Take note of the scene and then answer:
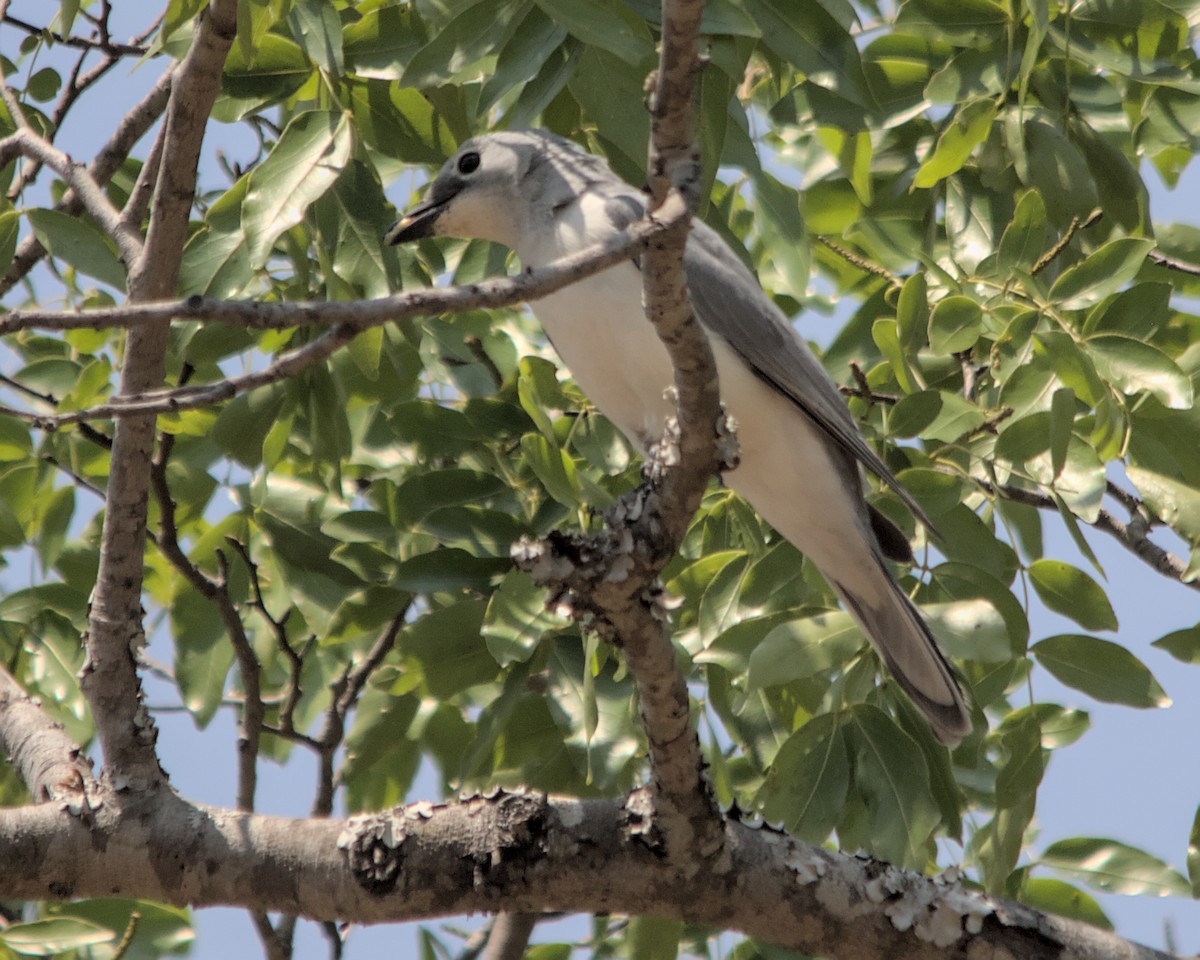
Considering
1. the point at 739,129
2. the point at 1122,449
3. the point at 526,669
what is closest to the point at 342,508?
the point at 526,669

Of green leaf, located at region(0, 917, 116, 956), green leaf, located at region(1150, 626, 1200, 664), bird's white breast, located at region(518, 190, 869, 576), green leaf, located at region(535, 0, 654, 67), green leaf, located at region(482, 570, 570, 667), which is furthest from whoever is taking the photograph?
bird's white breast, located at region(518, 190, 869, 576)

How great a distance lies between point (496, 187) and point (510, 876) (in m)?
2.38

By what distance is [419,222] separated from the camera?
440 cm

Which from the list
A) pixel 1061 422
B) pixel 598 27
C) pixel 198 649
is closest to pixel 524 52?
pixel 598 27

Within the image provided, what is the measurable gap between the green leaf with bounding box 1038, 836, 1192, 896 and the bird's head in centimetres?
242

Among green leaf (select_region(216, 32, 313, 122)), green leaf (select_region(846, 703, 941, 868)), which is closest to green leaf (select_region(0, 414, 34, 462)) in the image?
green leaf (select_region(216, 32, 313, 122))

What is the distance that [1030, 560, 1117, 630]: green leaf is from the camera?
10.7 feet

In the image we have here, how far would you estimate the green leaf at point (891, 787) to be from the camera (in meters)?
3.17

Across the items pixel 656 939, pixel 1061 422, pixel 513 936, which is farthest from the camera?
pixel 513 936

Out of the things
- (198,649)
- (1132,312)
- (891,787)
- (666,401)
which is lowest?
(891,787)

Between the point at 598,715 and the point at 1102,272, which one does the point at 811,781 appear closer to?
the point at 598,715

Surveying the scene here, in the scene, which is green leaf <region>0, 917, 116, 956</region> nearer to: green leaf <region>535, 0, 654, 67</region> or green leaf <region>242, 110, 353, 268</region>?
green leaf <region>242, 110, 353, 268</region>

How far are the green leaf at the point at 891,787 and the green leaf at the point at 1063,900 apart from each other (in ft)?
1.67

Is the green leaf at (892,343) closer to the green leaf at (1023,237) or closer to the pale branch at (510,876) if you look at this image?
the green leaf at (1023,237)
